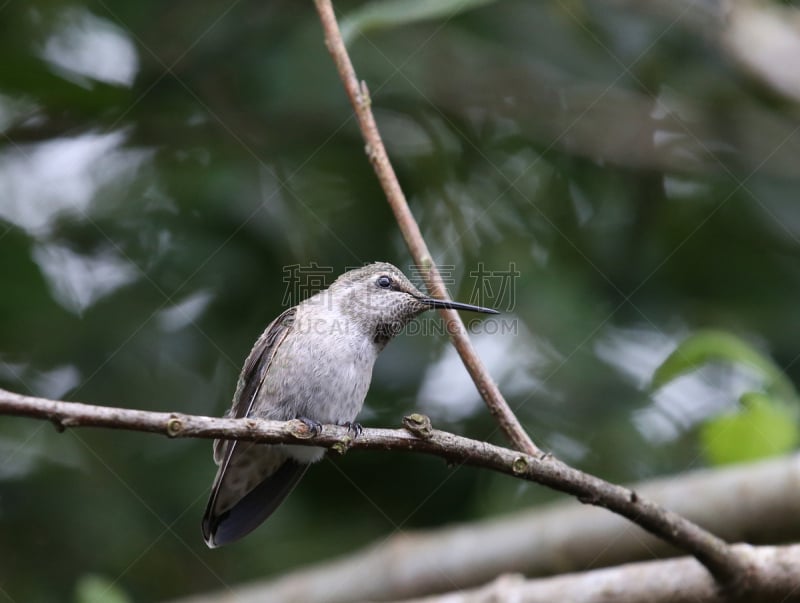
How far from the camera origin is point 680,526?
2.78 meters

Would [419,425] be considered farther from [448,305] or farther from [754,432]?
[754,432]

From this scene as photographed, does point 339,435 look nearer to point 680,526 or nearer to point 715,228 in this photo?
point 680,526

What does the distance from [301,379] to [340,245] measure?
156cm

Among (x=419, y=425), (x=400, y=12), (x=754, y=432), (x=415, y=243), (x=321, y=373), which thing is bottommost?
(x=754, y=432)

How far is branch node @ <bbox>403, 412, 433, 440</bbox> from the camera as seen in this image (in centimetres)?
250

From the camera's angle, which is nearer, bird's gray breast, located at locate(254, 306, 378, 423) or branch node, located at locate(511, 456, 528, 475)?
branch node, located at locate(511, 456, 528, 475)

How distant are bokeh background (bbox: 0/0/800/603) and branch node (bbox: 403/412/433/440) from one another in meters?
2.46

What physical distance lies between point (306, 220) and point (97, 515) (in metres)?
2.01

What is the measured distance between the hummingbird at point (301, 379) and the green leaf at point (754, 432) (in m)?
1.10

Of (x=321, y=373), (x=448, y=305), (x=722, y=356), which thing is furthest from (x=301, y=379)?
(x=722, y=356)

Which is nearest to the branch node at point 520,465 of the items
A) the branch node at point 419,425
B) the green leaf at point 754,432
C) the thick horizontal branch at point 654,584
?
the branch node at point 419,425

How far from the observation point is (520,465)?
2617mm

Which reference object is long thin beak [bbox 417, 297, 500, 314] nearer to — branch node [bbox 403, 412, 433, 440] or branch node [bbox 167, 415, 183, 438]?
branch node [bbox 403, 412, 433, 440]

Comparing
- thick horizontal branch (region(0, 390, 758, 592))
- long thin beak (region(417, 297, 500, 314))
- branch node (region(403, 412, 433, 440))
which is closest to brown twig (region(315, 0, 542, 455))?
long thin beak (region(417, 297, 500, 314))
